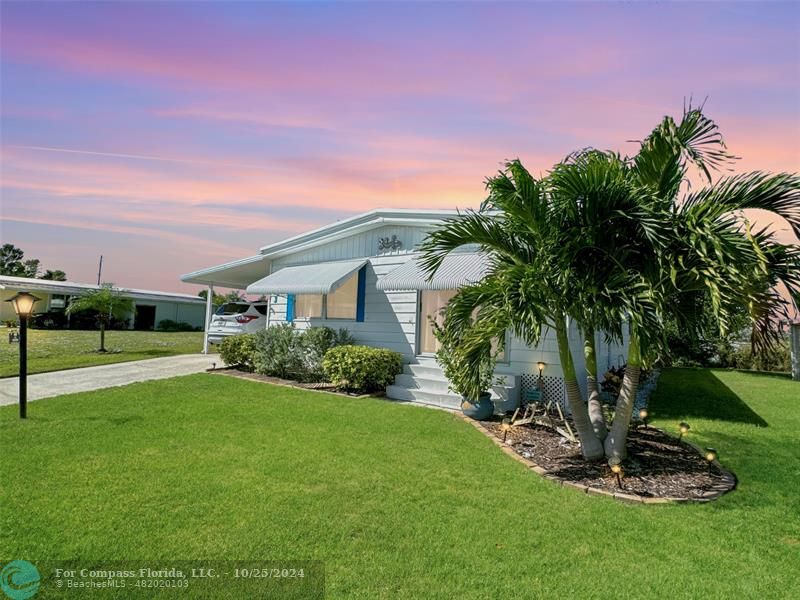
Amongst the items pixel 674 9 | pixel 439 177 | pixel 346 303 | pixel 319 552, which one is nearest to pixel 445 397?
pixel 346 303

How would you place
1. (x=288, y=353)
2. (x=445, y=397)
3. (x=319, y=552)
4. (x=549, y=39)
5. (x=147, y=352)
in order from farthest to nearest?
(x=147, y=352), (x=288, y=353), (x=445, y=397), (x=549, y=39), (x=319, y=552)

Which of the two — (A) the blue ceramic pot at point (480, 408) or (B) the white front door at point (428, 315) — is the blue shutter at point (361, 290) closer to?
(B) the white front door at point (428, 315)

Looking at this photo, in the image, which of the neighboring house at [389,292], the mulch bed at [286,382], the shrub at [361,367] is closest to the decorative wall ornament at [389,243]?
the neighboring house at [389,292]

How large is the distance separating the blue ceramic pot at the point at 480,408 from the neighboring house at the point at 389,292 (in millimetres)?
793

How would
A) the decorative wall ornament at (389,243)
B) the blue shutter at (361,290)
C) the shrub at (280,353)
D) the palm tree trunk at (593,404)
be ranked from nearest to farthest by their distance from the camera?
the palm tree trunk at (593,404)
the decorative wall ornament at (389,243)
the blue shutter at (361,290)
the shrub at (280,353)

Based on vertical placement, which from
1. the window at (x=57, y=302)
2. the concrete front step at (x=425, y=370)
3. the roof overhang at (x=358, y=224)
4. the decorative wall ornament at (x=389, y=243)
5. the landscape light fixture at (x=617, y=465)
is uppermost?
the roof overhang at (x=358, y=224)

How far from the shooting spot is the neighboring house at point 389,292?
434 inches

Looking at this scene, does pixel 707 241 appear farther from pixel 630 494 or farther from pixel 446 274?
pixel 446 274

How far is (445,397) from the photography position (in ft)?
36.5

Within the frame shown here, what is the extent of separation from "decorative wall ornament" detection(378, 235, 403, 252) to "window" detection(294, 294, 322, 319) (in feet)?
10.2

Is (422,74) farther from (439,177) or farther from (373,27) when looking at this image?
(439,177)

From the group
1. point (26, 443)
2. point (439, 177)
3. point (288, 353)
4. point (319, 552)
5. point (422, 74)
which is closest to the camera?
point (319, 552)

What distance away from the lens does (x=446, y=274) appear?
36.2ft

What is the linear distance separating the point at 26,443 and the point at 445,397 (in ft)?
26.4
